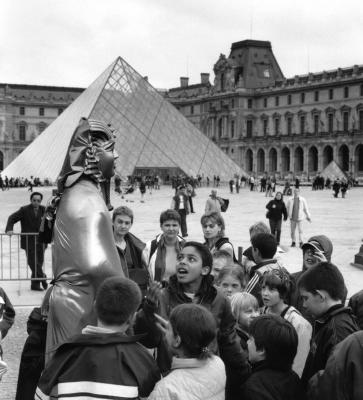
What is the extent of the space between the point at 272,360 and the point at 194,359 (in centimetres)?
38

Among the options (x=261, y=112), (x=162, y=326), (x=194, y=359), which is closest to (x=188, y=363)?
(x=194, y=359)

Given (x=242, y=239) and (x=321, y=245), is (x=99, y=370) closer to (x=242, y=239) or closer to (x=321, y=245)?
(x=321, y=245)

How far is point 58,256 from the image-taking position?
118 inches

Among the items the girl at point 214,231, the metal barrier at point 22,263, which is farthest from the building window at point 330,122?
the girl at point 214,231

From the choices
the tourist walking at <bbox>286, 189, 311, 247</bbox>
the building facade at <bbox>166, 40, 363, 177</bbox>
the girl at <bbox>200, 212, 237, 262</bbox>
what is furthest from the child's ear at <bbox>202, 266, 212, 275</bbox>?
the building facade at <bbox>166, 40, 363, 177</bbox>

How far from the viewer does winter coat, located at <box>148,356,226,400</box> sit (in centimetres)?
233

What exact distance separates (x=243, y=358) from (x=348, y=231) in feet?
42.4

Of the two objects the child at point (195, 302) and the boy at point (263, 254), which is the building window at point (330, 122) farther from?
the child at point (195, 302)

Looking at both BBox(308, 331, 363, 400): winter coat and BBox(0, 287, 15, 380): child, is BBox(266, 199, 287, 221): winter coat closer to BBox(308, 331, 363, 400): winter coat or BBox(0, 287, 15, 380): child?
BBox(0, 287, 15, 380): child

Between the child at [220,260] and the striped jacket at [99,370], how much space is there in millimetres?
2227

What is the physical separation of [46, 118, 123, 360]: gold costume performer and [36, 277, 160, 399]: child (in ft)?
1.53

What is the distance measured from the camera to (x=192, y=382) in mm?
2383

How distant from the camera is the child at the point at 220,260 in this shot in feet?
15.0

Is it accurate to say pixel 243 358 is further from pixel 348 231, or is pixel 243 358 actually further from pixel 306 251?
pixel 348 231
